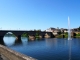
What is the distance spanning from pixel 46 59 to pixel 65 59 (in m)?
4.99

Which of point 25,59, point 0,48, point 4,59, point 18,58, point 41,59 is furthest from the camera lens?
point 41,59

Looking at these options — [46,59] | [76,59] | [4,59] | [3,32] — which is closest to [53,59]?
[46,59]

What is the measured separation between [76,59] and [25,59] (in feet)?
96.9

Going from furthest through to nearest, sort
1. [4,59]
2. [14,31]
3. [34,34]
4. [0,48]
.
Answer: [34,34] < [14,31] < [0,48] < [4,59]

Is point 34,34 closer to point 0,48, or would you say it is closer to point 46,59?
point 46,59

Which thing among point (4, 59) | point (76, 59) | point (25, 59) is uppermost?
point (25, 59)

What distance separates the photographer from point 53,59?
38812 mm

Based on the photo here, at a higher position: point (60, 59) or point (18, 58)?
point (18, 58)

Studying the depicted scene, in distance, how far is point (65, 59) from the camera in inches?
1551

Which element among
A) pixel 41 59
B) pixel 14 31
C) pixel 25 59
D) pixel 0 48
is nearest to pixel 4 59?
pixel 0 48

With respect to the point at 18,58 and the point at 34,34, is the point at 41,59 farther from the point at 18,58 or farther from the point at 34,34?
the point at 34,34

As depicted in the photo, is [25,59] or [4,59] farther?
[4,59]

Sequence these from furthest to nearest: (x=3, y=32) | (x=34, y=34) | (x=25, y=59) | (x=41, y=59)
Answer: (x=34, y=34), (x=3, y=32), (x=41, y=59), (x=25, y=59)

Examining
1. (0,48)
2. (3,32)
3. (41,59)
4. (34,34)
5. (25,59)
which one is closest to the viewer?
(25,59)
